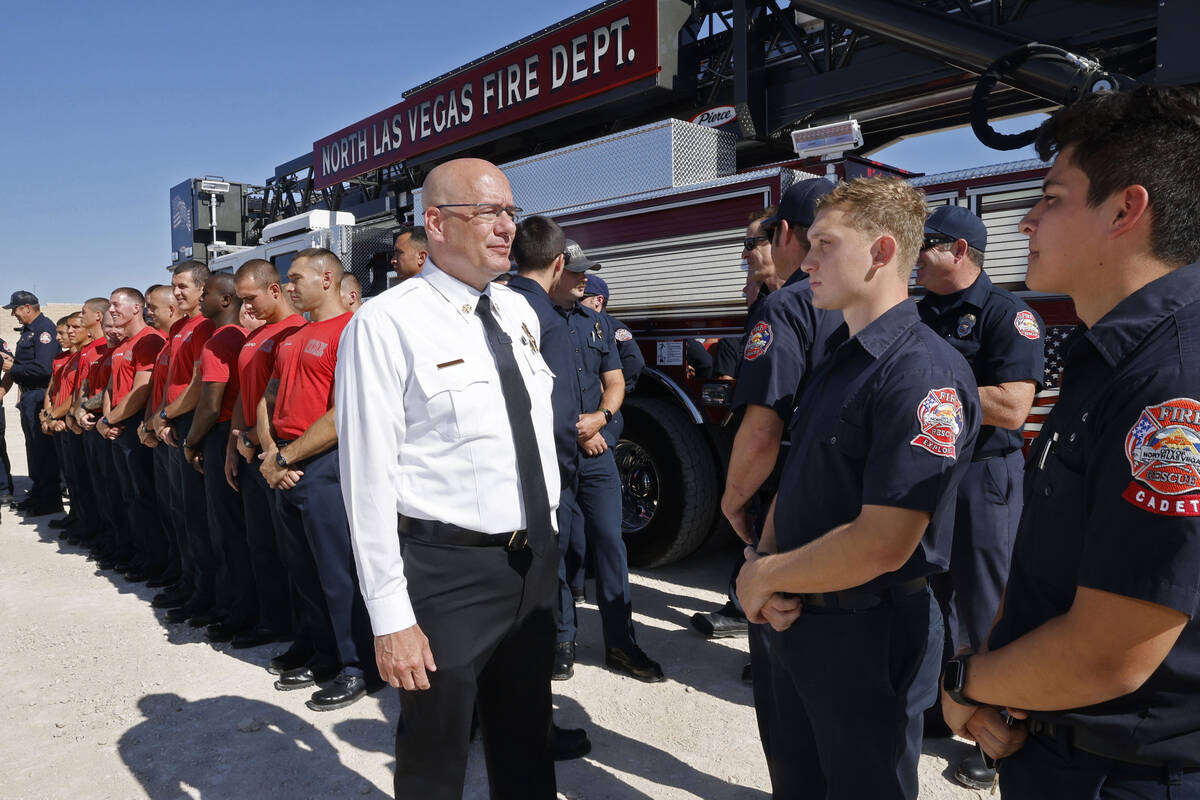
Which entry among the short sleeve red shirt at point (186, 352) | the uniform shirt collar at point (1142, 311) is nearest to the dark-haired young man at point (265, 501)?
the short sleeve red shirt at point (186, 352)

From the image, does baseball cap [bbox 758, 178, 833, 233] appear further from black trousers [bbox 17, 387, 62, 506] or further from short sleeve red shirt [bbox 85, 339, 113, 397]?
black trousers [bbox 17, 387, 62, 506]

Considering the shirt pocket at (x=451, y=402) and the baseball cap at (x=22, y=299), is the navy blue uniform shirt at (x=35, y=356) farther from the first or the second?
the shirt pocket at (x=451, y=402)

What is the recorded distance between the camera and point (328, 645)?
3637 mm

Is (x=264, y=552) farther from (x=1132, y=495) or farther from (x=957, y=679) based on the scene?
(x=1132, y=495)

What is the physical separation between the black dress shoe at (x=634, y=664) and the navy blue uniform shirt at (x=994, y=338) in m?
1.68

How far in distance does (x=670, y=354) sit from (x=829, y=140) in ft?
5.04

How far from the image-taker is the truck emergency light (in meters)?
4.21

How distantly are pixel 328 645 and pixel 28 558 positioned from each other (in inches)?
158

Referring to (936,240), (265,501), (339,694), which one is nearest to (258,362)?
(265,501)

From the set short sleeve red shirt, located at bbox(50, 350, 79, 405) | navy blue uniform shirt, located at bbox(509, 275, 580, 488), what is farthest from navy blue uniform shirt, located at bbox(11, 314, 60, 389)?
navy blue uniform shirt, located at bbox(509, 275, 580, 488)

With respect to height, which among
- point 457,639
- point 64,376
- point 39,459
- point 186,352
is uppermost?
point 186,352

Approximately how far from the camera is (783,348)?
2.18 meters

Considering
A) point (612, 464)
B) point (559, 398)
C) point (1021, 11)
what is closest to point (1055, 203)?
point (559, 398)

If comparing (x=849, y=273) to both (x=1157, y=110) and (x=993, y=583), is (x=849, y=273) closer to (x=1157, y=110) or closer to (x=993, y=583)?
(x=1157, y=110)
